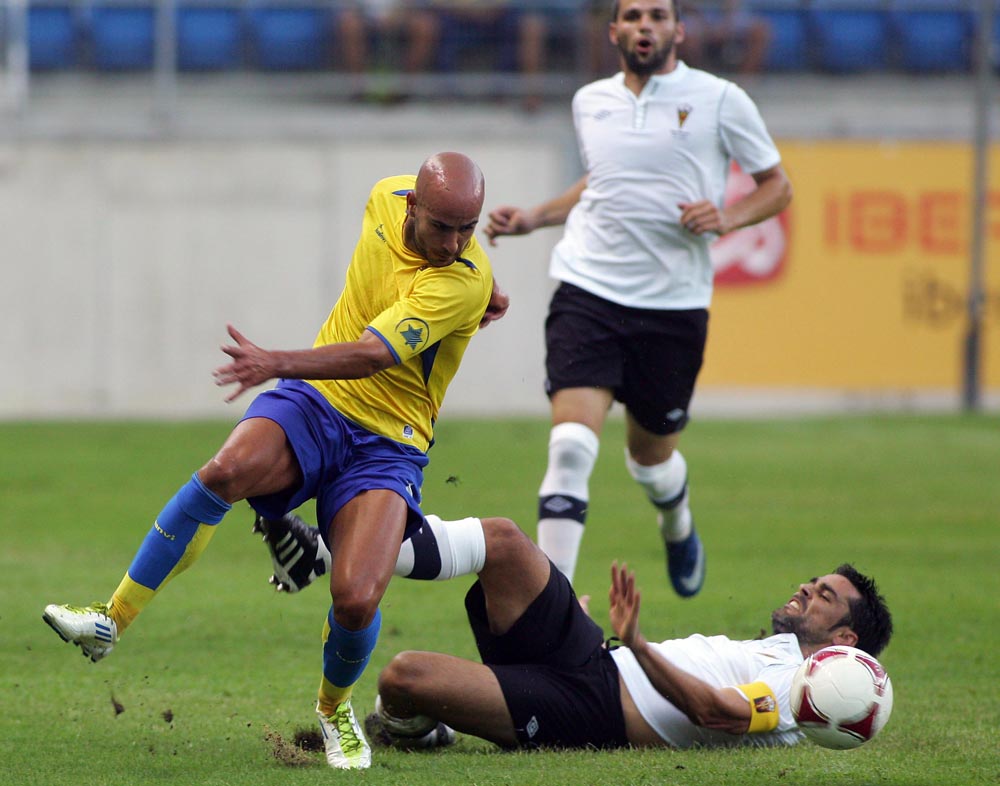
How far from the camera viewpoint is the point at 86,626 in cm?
498

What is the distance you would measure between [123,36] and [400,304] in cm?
1701

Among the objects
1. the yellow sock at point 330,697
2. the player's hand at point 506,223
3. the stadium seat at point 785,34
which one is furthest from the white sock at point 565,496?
the stadium seat at point 785,34

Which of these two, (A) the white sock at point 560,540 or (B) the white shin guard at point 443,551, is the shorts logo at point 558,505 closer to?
(A) the white sock at point 560,540

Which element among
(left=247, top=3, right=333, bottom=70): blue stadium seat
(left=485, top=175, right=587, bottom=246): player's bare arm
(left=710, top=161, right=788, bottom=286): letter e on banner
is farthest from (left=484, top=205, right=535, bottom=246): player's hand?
(left=247, top=3, right=333, bottom=70): blue stadium seat

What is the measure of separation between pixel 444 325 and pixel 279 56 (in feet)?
54.8

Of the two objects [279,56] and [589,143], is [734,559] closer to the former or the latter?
[589,143]

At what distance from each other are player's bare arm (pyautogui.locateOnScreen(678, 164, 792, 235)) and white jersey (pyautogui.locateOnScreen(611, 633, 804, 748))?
241cm

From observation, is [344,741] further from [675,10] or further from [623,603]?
[675,10]

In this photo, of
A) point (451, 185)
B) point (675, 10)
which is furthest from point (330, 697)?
point (675, 10)

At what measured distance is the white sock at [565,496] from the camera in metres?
6.95

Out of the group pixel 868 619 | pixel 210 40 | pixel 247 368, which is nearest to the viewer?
pixel 247 368

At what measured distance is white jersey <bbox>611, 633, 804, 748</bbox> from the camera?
17.3 feet

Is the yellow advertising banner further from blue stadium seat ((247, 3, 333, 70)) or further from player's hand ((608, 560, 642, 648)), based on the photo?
player's hand ((608, 560, 642, 648))

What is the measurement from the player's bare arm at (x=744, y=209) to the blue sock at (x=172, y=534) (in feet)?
9.57
